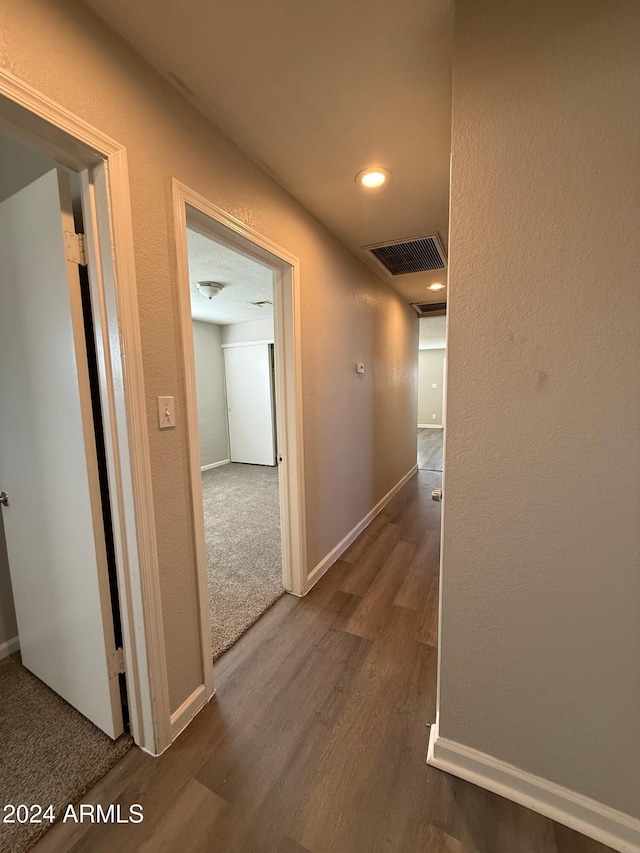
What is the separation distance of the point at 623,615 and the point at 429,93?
1880 mm

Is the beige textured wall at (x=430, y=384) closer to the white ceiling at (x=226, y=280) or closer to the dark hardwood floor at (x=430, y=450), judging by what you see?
the dark hardwood floor at (x=430, y=450)

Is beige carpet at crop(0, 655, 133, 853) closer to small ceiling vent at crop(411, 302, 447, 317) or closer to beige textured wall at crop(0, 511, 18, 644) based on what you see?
beige textured wall at crop(0, 511, 18, 644)

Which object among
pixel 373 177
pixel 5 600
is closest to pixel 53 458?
pixel 5 600

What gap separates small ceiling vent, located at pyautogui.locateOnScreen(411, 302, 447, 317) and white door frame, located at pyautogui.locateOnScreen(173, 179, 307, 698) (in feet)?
9.46

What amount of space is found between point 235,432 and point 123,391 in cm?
502

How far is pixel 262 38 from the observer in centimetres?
109

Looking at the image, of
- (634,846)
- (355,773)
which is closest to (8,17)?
(355,773)

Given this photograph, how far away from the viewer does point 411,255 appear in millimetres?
2867

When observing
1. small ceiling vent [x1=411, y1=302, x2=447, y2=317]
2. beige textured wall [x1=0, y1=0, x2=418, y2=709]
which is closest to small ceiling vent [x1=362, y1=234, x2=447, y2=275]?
beige textured wall [x1=0, y1=0, x2=418, y2=709]

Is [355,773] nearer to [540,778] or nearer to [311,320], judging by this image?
[540,778]

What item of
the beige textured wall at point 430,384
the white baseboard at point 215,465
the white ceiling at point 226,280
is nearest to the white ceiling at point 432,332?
the beige textured wall at point 430,384

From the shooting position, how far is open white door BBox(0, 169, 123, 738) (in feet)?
3.79

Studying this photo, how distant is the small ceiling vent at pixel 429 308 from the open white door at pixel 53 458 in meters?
3.98

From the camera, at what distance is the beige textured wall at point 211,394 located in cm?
552
